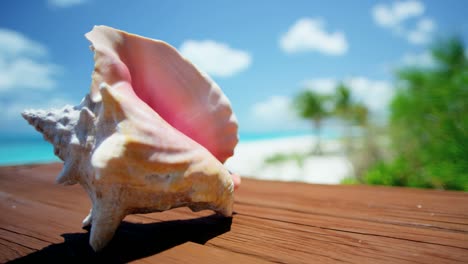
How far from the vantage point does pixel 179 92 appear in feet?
2.83

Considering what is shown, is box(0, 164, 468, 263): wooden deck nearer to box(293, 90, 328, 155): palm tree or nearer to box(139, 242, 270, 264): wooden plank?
box(139, 242, 270, 264): wooden plank

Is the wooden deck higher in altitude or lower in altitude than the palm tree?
lower

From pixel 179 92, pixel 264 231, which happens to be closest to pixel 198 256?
pixel 264 231

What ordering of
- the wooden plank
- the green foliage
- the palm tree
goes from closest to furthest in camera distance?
the wooden plank
the green foliage
the palm tree

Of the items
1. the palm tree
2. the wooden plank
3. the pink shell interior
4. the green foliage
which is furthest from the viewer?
the palm tree

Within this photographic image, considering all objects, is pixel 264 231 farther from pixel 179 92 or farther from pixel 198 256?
pixel 179 92

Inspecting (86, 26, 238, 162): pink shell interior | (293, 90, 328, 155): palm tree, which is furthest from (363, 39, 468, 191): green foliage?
(293, 90, 328, 155): palm tree

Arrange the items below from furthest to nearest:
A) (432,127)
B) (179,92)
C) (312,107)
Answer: (312,107) → (432,127) → (179,92)

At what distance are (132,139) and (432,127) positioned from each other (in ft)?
9.09

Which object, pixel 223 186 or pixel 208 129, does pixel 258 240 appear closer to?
pixel 223 186

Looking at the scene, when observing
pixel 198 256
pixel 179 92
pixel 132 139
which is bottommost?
pixel 198 256

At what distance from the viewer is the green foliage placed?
1919mm

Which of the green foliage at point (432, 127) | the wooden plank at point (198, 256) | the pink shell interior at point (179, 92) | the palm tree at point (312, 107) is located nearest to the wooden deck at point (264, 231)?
the wooden plank at point (198, 256)

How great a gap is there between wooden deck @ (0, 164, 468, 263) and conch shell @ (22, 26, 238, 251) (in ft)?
0.24
